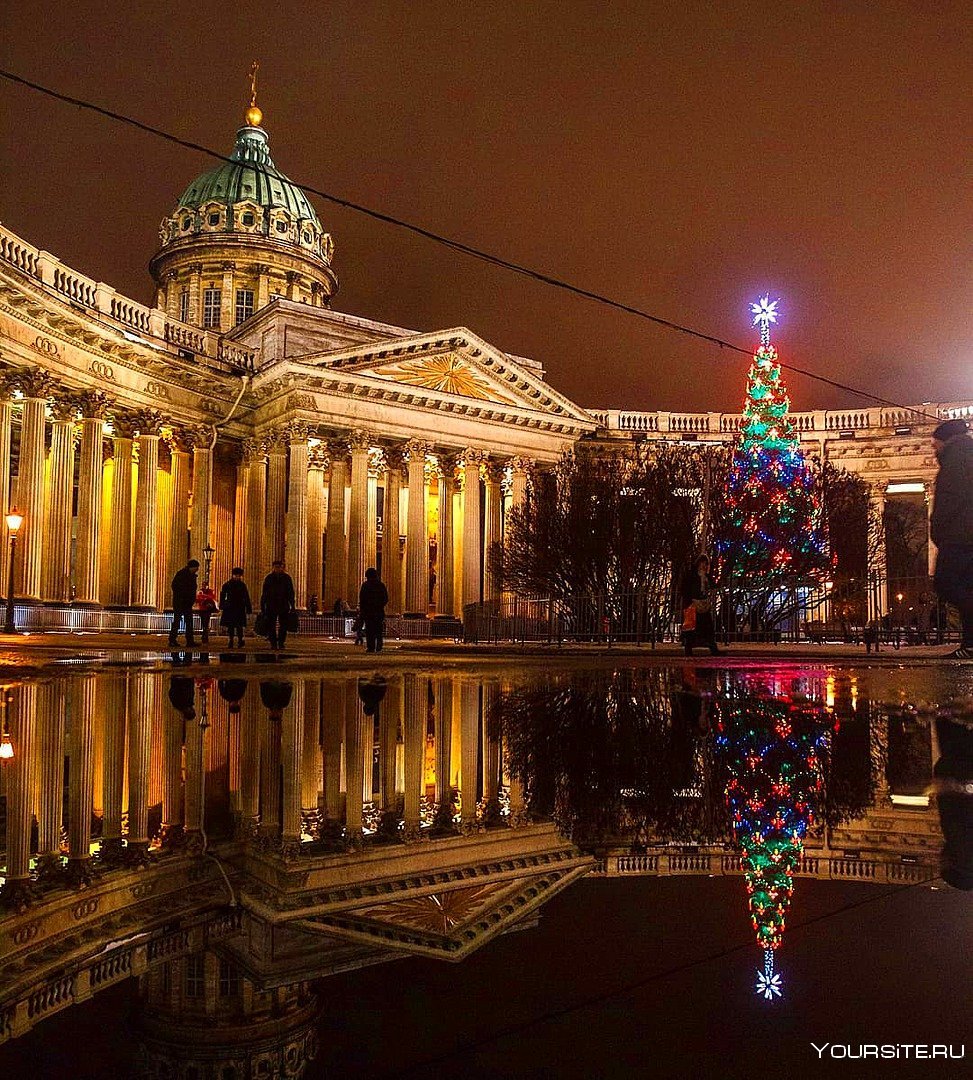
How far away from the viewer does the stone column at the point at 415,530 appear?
4084cm

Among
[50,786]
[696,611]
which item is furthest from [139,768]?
[696,611]

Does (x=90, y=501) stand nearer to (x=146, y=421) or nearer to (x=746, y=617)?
(x=146, y=421)

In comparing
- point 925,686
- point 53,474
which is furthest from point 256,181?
point 925,686

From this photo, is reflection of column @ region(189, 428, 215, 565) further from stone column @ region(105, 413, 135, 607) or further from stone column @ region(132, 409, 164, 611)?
stone column @ region(105, 413, 135, 607)

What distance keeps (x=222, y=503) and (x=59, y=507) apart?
39.5 ft

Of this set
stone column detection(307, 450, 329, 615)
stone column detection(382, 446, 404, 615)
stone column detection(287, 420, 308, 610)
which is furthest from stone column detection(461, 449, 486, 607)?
stone column detection(287, 420, 308, 610)

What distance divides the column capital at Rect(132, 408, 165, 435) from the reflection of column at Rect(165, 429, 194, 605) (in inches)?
92.3

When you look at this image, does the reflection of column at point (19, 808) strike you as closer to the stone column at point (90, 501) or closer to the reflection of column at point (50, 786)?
the reflection of column at point (50, 786)

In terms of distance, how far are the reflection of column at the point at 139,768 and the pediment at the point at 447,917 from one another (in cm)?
99

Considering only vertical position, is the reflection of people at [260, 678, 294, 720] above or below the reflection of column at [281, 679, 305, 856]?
above

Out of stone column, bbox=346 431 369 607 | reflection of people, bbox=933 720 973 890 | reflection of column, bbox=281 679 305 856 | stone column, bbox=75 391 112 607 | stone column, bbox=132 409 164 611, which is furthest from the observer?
stone column, bbox=346 431 369 607

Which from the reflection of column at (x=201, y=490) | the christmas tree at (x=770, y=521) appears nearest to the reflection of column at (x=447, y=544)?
the reflection of column at (x=201, y=490)

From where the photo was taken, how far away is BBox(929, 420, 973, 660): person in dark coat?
11.2 metres

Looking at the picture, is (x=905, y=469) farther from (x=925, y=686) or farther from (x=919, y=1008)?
(x=919, y=1008)
